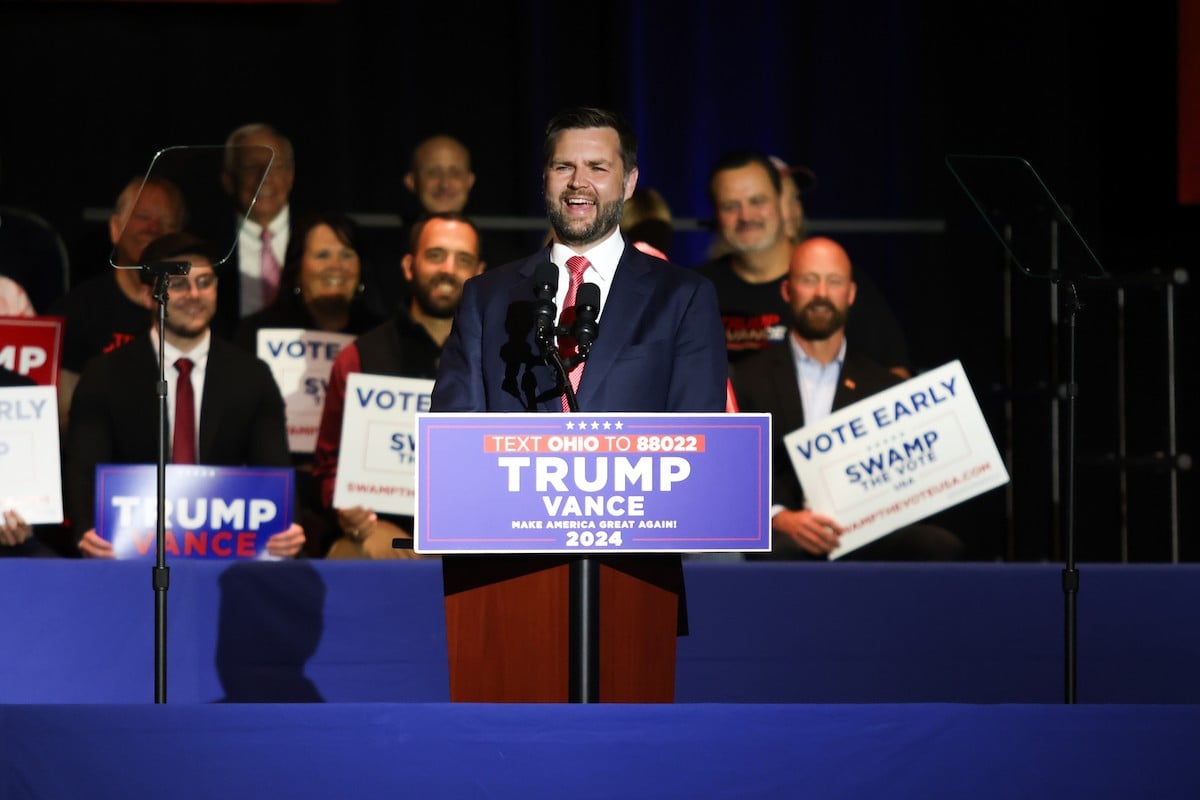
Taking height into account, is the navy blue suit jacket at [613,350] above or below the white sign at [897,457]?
Answer: above

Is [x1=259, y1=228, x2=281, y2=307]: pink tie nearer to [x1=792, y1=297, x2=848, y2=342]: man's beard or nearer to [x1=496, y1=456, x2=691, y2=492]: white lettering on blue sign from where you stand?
[x1=792, y1=297, x2=848, y2=342]: man's beard

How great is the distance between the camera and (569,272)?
281 centimetres

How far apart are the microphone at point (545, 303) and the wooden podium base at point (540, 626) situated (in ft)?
1.14

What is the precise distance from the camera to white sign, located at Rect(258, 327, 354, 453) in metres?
5.17

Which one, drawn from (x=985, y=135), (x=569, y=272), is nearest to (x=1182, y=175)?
(x=985, y=135)

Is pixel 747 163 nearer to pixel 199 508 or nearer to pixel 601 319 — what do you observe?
pixel 199 508

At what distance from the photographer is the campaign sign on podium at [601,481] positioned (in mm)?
2371

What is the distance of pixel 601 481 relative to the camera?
2391mm

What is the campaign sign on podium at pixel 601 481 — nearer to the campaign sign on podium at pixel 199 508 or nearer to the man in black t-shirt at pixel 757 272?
the campaign sign on podium at pixel 199 508

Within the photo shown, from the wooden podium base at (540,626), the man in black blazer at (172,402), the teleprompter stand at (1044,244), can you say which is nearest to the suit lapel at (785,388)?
the teleprompter stand at (1044,244)

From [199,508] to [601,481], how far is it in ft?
6.99

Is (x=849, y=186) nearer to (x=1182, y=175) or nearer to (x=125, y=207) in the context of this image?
(x=1182, y=175)

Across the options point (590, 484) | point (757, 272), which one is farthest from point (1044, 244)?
point (590, 484)

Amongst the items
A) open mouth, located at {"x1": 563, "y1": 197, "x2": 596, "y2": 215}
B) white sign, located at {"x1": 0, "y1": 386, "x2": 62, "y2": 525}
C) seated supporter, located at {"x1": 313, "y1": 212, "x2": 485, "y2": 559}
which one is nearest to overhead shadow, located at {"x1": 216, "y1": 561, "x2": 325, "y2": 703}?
white sign, located at {"x1": 0, "y1": 386, "x2": 62, "y2": 525}
